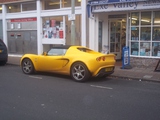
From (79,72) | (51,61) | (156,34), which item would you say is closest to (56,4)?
(156,34)

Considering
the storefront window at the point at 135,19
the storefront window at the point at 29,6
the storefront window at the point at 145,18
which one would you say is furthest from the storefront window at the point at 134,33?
the storefront window at the point at 29,6

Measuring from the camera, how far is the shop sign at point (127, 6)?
1152 cm

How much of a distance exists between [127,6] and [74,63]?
189 inches

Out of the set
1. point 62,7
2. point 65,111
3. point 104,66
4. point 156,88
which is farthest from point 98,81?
point 62,7

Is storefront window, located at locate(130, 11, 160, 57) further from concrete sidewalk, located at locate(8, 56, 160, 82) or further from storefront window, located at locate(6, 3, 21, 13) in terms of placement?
storefront window, located at locate(6, 3, 21, 13)

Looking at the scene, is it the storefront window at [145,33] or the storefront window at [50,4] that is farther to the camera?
the storefront window at [50,4]

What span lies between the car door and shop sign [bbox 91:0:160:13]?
14.4ft

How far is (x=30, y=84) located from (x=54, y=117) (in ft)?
12.0

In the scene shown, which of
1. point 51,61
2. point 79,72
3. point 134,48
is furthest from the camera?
point 134,48

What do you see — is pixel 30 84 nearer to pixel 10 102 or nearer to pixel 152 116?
pixel 10 102

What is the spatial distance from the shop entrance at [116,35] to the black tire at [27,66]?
6.07 metres

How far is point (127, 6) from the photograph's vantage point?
484 inches

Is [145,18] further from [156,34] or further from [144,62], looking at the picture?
[144,62]

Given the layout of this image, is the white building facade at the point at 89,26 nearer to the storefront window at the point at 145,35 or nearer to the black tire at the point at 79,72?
the storefront window at the point at 145,35
